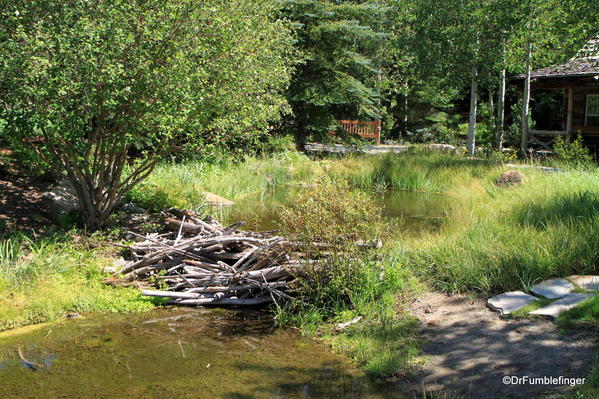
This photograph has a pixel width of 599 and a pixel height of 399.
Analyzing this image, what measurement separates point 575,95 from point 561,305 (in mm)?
21481

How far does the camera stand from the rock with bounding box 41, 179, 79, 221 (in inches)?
375

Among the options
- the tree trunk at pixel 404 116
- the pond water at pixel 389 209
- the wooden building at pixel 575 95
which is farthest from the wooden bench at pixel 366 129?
the pond water at pixel 389 209

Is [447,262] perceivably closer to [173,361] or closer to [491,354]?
[491,354]

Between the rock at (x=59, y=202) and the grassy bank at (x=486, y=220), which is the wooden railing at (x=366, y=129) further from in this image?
the rock at (x=59, y=202)

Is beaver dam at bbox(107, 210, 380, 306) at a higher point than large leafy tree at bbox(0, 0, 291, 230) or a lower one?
lower

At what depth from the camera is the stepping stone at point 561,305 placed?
5.65 m

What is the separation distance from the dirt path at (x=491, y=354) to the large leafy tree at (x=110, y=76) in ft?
15.6

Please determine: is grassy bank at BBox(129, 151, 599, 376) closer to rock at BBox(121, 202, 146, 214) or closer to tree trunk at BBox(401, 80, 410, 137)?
rock at BBox(121, 202, 146, 214)

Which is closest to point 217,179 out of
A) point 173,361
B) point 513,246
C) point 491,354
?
point 513,246

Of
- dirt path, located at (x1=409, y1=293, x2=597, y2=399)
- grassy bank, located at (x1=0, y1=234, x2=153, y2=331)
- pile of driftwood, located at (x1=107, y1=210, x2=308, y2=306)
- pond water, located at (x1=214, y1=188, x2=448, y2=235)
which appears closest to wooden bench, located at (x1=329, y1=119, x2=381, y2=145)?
pond water, located at (x1=214, y1=188, x2=448, y2=235)

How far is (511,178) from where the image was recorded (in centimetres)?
1352

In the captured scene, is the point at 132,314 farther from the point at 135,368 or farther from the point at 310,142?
the point at 310,142

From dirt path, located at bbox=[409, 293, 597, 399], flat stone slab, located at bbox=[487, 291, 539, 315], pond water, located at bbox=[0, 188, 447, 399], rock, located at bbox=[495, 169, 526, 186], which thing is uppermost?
rock, located at bbox=[495, 169, 526, 186]

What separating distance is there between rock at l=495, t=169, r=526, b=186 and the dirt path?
7843 millimetres
